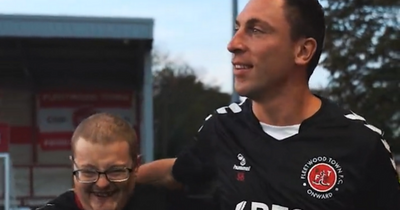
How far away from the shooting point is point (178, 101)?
39.5 metres

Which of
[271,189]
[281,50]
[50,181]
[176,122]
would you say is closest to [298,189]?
[271,189]

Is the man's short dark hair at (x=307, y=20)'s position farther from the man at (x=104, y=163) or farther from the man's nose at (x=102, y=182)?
the man's nose at (x=102, y=182)

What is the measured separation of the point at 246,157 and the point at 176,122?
3451 centimetres

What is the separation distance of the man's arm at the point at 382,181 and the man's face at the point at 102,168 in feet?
2.39

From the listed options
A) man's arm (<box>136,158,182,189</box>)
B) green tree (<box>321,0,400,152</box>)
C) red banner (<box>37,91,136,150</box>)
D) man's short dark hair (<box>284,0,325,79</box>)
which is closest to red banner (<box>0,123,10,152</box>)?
red banner (<box>37,91,136,150</box>)

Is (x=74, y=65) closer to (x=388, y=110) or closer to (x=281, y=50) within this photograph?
(x=281, y=50)

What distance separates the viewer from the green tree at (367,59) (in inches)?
971

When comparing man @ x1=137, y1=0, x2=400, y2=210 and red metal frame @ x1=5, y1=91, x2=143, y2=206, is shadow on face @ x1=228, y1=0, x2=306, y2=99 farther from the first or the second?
red metal frame @ x1=5, y1=91, x2=143, y2=206

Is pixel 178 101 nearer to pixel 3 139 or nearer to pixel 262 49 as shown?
pixel 3 139

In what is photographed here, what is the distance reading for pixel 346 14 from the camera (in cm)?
2633

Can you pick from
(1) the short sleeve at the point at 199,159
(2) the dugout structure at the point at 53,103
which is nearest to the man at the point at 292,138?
(1) the short sleeve at the point at 199,159

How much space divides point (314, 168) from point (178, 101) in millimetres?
37209

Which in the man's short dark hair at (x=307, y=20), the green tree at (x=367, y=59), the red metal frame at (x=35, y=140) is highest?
the green tree at (x=367, y=59)

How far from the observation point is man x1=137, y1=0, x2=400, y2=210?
2309mm
